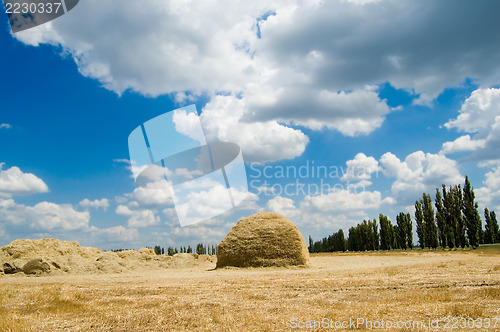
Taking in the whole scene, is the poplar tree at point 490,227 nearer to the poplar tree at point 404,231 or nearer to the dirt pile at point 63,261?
the poplar tree at point 404,231

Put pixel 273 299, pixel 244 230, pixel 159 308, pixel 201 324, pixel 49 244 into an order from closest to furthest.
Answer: pixel 201 324 < pixel 159 308 < pixel 273 299 < pixel 244 230 < pixel 49 244

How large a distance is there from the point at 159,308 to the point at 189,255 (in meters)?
33.8

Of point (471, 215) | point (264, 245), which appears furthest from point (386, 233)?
point (264, 245)

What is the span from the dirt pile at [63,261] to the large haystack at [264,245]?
36.3 ft

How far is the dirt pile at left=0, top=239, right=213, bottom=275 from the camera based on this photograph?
26734 mm

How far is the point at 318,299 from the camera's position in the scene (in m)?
9.30

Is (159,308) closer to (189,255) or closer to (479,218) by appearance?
(189,255)

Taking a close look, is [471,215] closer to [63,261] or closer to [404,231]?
[404,231]

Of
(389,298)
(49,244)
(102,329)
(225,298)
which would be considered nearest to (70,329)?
(102,329)

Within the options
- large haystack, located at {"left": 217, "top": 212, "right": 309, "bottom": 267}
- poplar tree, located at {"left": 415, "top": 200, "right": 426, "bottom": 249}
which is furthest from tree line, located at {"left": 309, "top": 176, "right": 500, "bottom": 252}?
large haystack, located at {"left": 217, "top": 212, "right": 309, "bottom": 267}

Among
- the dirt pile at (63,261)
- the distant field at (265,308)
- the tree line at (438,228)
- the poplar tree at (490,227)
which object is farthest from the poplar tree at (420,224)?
the distant field at (265,308)

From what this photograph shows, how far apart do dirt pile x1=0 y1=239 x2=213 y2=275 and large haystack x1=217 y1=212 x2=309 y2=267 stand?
435 inches

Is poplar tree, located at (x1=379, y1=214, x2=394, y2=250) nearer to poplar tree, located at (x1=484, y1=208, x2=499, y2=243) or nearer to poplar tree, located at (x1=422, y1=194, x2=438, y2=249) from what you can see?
poplar tree, located at (x1=422, y1=194, x2=438, y2=249)

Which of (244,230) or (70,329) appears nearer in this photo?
(70,329)
